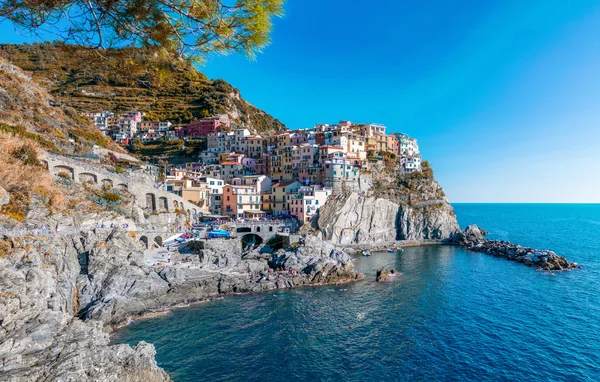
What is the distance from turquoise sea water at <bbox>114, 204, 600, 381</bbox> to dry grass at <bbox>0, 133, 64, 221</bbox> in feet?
52.6

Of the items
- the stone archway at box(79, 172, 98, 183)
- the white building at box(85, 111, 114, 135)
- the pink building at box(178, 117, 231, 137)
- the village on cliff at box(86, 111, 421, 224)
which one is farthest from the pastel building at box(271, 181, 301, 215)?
the white building at box(85, 111, 114, 135)

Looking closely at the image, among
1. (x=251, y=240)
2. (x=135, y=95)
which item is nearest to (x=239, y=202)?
(x=251, y=240)

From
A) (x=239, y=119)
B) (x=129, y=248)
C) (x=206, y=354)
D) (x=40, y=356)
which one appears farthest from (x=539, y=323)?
(x=239, y=119)

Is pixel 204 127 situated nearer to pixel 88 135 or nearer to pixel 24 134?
pixel 88 135

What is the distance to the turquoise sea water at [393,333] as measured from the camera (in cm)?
1950

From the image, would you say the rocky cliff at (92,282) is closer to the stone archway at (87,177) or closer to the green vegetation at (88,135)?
the stone archway at (87,177)

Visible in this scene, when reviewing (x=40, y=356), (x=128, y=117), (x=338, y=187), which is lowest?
(x=40, y=356)

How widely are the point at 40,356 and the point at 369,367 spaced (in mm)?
18604

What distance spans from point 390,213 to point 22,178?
59.2 m

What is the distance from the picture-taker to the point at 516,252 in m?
50.9

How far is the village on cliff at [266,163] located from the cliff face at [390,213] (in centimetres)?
355

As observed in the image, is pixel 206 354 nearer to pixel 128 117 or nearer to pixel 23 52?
pixel 128 117

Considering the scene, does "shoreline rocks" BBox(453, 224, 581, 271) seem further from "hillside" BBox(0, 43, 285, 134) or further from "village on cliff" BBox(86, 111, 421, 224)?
"hillside" BBox(0, 43, 285, 134)

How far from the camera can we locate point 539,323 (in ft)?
86.9
